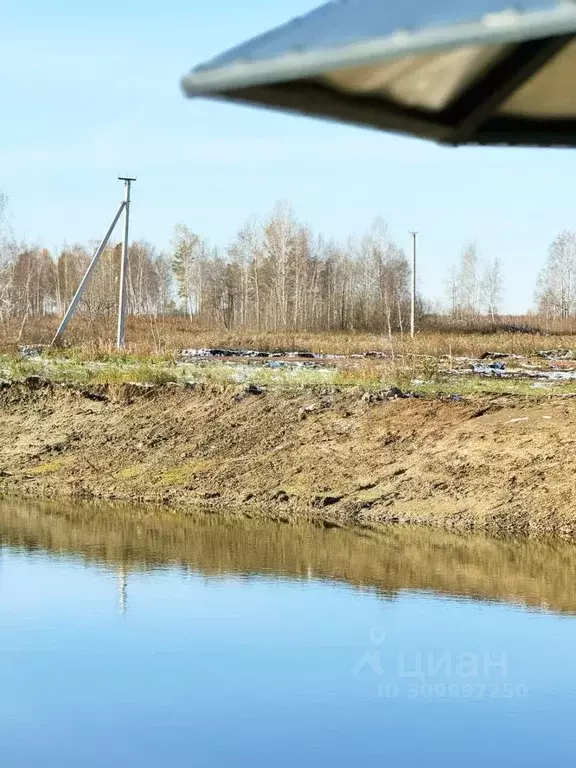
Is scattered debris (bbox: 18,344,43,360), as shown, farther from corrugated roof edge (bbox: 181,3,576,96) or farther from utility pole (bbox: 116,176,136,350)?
corrugated roof edge (bbox: 181,3,576,96)

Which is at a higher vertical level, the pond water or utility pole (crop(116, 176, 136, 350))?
utility pole (crop(116, 176, 136, 350))

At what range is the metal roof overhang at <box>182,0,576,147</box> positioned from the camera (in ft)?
6.78

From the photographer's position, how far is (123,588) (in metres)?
9.68

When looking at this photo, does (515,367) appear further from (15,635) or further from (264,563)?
(15,635)

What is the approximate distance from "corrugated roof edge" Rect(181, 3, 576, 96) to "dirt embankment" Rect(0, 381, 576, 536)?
35.1 feet

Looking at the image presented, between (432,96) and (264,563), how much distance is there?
332 inches

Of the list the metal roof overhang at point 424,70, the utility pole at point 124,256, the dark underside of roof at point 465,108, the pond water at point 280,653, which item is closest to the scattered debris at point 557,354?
the utility pole at point 124,256

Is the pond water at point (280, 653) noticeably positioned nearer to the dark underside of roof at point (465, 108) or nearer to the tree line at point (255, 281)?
the dark underside of roof at point (465, 108)

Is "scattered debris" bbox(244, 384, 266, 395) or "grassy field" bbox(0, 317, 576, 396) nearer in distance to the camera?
"grassy field" bbox(0, 317, 576, 396)

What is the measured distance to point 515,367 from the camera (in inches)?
945

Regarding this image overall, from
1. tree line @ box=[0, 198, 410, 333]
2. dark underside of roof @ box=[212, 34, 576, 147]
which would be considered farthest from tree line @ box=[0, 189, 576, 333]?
dark underside of roof @ box=[212, 34, 576, 147]

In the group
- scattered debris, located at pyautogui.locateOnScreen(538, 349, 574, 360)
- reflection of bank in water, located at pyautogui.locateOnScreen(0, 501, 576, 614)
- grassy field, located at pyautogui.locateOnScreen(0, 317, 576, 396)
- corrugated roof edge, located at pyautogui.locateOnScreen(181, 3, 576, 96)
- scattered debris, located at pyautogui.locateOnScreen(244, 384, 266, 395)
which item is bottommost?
reflection of bank in water, located at pyautogui.locateOnScreen(0, 501, 576, 614)

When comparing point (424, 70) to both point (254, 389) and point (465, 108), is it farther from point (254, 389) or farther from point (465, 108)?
point (254, 389)

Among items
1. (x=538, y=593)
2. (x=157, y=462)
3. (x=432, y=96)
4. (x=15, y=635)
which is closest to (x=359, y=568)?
(x=538, y=593)
